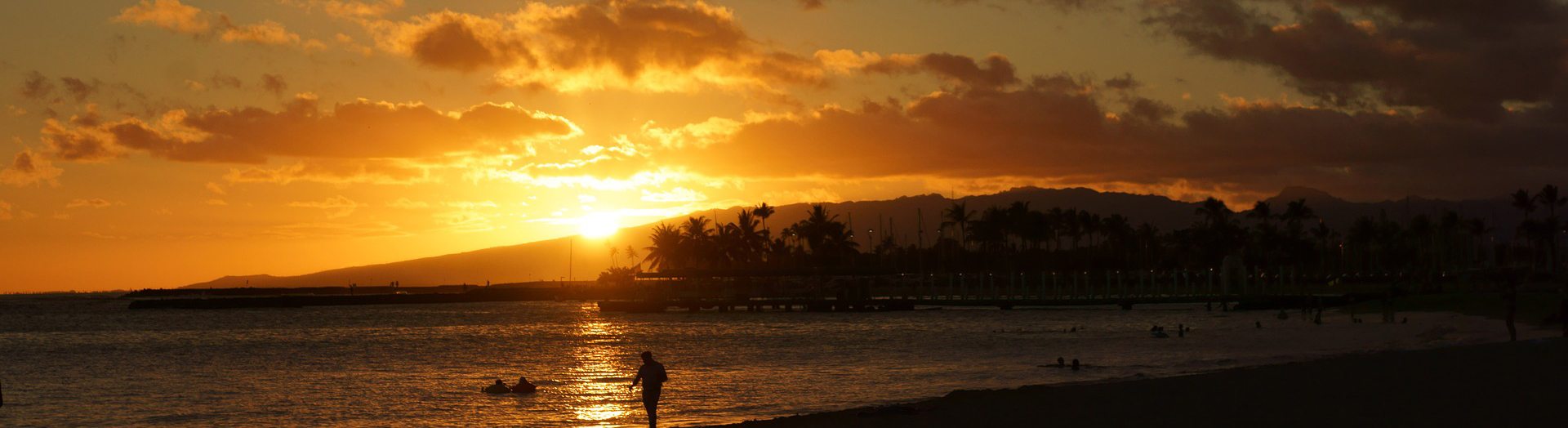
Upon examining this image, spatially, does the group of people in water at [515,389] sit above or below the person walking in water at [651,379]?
below

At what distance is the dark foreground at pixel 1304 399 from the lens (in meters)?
21.7

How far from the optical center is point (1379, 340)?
5941 centimetres

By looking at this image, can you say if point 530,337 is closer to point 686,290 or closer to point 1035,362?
point 1035,362

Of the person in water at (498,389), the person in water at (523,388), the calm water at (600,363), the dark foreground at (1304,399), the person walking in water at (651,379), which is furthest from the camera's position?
the person in water at (498,389)

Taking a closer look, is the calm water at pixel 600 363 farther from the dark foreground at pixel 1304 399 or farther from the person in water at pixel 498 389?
the dark foreground at pixel 1304 399

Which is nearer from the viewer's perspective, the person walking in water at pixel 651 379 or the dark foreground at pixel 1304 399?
the dark foreground at pixel 1304 399

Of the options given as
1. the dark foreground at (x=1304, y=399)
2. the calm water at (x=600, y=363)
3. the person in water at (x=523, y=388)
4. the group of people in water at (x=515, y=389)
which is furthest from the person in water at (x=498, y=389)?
the dark foreground at (x=1304, y=399)

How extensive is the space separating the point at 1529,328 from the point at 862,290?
290 ft

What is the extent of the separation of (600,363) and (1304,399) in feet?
143

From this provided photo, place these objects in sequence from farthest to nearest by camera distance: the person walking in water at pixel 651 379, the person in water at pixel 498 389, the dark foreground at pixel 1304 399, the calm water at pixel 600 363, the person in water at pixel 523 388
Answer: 1. the person in water at pixel 498 389
2. the person in water at pixel 523 388
3. the calm water at pixel 600 363
4. the person walking in water at pixel 651 379
5. the dark foreground at pixel 1304 399

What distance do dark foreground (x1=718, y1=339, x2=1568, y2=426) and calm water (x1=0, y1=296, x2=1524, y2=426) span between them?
327 inches

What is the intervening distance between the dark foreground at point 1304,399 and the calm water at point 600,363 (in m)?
8.32

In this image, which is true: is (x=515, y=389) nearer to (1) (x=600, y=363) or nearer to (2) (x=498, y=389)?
(2) (x=498, y=389)

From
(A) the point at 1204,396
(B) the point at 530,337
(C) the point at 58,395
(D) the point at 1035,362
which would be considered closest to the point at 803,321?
(B) the point at 530,337
